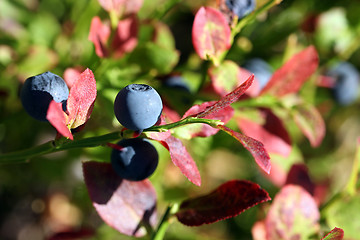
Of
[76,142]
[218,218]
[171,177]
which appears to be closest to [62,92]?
[76,142]

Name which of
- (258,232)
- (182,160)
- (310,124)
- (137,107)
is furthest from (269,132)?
(137,107)

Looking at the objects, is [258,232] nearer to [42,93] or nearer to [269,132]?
[269,132]

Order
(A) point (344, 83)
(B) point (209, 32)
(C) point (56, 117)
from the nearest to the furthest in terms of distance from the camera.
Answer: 1. (C) point (56, 117)
2. (B) point (209, 32)
3. (A) point (344, 83)

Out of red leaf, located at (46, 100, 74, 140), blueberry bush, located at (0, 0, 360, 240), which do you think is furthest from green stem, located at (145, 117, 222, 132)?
red leaf, located at (46, 100, 74, 140)

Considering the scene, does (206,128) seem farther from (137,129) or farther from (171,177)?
(171,177)

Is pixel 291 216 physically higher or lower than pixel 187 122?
lower

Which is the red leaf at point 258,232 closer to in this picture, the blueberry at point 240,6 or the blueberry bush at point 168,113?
the blueberry bush at point 168,113

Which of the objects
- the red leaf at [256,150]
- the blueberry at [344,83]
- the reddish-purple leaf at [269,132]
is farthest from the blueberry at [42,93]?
the blueberry at [344,83]
